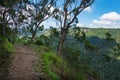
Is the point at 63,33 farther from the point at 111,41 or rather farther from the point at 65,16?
the point at 111,41

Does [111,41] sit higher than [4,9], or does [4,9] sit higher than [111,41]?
[4,9]

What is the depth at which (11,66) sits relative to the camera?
14.8 m

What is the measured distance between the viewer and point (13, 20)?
42.4 metres

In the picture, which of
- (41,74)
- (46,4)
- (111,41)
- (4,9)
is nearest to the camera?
(41,74)

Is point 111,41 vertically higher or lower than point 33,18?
lower

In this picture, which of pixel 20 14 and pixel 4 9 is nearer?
pixel 4 9

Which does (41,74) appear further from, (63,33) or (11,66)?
(63,33)

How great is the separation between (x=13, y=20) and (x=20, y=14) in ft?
7.63

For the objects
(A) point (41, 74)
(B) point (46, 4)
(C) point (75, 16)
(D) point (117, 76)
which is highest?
(B) point (46, 4)

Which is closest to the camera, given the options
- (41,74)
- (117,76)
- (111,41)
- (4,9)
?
(41,74)

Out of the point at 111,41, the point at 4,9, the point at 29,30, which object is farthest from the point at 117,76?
the point at 4,9

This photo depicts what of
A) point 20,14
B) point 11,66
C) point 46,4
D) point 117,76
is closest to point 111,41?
point 46,4

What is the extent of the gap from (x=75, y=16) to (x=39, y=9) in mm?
21085

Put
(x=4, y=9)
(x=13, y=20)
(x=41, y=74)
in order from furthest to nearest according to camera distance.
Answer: (x=13, y=20)
(x=4, y=9)
(x=41, y=74)
